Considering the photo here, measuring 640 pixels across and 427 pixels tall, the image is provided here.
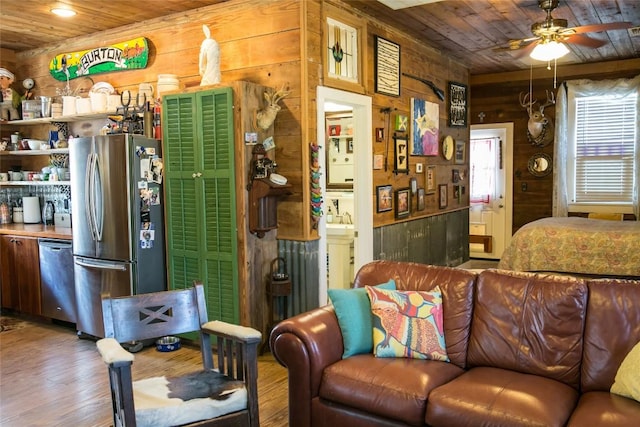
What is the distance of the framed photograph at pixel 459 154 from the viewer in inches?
262

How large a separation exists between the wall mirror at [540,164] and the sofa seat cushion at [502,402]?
5585 mm

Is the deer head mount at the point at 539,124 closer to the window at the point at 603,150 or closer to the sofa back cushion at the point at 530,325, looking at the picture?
the window at the point at 603,150

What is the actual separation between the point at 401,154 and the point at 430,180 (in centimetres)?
80

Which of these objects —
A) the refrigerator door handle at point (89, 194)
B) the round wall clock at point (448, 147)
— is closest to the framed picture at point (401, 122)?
the round wall clock at point (448, 147)

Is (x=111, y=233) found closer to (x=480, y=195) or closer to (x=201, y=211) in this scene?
(x=201, y=211)

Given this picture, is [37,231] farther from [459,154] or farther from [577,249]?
[577,249]

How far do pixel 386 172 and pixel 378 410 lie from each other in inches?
122

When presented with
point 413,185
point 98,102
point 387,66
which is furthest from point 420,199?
point 98,102

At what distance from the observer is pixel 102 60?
507cm

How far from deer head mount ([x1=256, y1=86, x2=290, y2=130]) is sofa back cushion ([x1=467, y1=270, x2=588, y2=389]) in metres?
1.99

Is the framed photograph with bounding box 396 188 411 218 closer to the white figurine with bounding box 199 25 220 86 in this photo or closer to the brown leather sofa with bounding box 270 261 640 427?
the white figurine with bounding box 199 25 220 86

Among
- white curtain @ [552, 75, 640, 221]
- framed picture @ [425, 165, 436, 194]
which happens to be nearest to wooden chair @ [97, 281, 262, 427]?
framed picture @ [425, 165, 436, 194]

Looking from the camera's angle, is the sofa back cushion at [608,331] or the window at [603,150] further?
the window at [603,150]

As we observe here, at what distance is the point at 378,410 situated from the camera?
2.31 m
